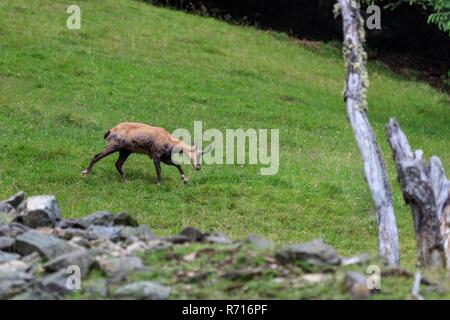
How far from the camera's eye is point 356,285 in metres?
9.71

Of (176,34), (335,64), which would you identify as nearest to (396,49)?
(335,64)

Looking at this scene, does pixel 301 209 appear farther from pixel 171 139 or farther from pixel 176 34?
pixel 176 34

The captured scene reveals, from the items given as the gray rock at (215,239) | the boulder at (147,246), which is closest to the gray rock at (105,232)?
the boulder at (147,246)

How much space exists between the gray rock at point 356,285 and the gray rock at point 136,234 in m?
3.16

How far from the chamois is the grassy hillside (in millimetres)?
475

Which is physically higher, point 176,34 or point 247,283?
point 176,34

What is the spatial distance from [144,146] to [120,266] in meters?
12.2

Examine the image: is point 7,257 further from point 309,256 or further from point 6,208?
point 309,256

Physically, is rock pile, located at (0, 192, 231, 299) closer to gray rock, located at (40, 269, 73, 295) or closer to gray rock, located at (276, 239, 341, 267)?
gray rock, located at (40, 269, 73, 295)

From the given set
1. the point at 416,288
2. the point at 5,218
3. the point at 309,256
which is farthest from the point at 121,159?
the point at 416,288

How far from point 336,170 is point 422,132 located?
25.0 feet

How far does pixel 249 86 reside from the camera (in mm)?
32875

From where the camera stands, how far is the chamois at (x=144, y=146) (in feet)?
73.5

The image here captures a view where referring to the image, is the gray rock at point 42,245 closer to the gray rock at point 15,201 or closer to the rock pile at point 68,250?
the rock pile at point 68,250
